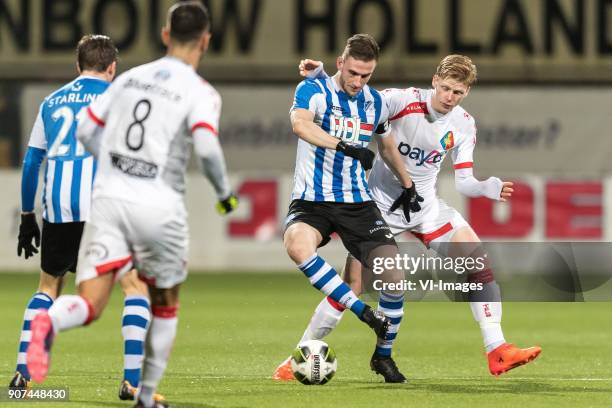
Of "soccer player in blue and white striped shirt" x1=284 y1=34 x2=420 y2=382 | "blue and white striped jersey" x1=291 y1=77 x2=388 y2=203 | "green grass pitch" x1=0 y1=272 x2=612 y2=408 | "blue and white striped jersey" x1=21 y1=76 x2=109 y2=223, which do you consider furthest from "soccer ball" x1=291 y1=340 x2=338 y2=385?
"blue and white striped jersey" x1=21 y1=76 x2=109 y2=223

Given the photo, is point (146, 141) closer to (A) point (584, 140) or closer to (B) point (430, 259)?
(B) point (430, 259)

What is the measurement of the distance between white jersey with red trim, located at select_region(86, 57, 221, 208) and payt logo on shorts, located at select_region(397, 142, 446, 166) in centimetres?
251

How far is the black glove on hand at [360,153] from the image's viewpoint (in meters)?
7.28

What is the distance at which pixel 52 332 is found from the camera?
5754 mm

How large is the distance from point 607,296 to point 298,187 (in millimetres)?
9768

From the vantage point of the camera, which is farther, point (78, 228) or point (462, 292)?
point (462, 292)

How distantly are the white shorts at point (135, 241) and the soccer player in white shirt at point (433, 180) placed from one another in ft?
7.14

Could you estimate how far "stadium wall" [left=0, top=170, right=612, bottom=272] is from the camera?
1830 centimetres

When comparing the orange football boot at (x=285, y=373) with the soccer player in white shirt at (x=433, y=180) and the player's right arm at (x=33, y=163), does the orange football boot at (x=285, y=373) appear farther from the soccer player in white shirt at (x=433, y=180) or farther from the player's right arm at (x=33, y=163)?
the player's right arm at (x=33, y=163)

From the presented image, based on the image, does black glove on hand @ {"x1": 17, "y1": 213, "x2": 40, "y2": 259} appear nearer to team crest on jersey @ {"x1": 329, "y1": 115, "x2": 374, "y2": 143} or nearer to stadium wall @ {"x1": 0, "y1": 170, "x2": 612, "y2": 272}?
team crest on jersey @ {"x1": 329, "y1": 115, "x2": 374, "y2": 143}

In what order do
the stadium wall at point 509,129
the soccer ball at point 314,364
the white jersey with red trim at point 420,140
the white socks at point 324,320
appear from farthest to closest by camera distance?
the stadium wall at point 509,129
the white jersey with red trim at point 420,140
the white socks at point 324,320
the soccer ball at point 314,364

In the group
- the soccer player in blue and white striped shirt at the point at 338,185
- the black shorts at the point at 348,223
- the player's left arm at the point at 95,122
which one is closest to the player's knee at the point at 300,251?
the soccer player in blue and white striped shirt at the point at 338,185

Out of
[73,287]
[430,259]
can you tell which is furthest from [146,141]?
[73,287]

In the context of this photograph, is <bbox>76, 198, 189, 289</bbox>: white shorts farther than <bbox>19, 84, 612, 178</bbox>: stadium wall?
No
